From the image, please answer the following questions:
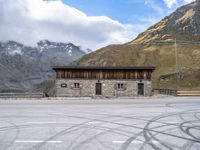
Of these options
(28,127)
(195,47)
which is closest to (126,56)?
(195,47)

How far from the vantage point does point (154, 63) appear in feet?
463

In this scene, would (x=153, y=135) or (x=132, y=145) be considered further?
(x=153, y=135)

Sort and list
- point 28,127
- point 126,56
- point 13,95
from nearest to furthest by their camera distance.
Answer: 1. point 28,127
2. point 13,95
3. point 126,56

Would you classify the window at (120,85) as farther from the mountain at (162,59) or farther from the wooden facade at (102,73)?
the mountain at (162,59)

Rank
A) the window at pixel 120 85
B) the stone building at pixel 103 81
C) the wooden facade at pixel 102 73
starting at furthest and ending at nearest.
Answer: the wooden facade at pixel 102 73, the window at pixel 120 85, the stone building at pixel 103 81

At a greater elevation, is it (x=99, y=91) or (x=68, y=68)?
(x=68, y=68)

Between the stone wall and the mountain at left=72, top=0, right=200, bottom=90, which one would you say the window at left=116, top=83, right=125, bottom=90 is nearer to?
the stone wall

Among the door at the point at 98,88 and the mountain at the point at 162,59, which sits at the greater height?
the mountain at the point at 162,59

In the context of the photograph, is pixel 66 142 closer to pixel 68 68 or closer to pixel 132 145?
pixel 132 145

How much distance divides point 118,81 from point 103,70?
2.79 meters

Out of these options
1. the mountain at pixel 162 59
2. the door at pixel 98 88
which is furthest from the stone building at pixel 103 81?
the mountain at pixel 162 59

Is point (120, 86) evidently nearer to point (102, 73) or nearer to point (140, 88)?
point (140, 88)

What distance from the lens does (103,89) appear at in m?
53.7

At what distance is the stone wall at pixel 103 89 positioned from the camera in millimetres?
53000
